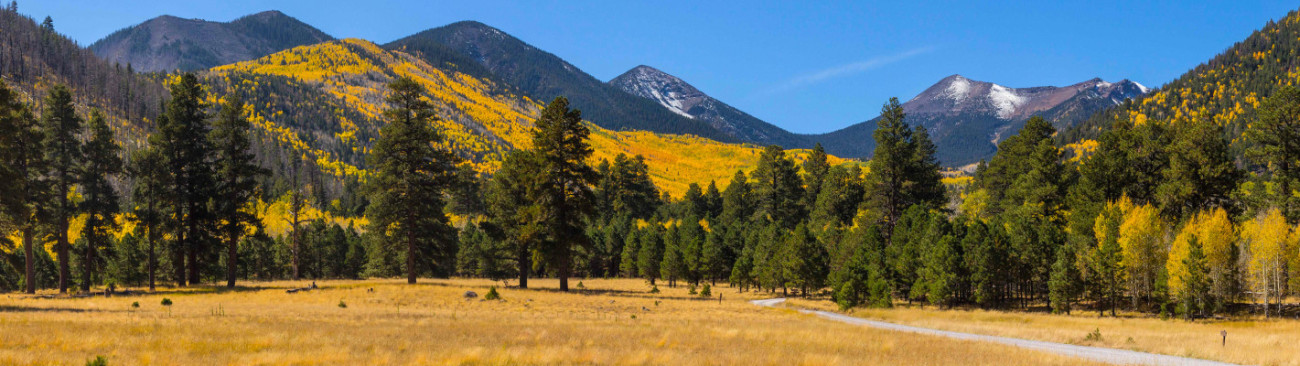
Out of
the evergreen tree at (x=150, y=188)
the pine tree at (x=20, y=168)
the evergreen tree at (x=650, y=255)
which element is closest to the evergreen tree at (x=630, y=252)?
the evergreen tree at (x=650, y=255)

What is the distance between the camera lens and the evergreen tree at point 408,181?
38594 millimetres

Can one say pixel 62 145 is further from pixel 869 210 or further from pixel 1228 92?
pixel 1228 92

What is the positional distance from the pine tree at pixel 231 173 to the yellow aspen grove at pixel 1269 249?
6257 centimetres

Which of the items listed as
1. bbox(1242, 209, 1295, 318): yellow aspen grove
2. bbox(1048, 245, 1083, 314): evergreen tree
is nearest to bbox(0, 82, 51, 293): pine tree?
bbox(1048, 245, 1083, 314): evergreen tree

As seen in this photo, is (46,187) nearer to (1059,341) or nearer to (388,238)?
(388,238)

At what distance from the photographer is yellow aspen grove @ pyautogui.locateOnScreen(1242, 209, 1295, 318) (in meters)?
40.3

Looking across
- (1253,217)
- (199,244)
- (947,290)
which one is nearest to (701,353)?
(947,290)

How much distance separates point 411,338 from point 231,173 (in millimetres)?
→ 29475

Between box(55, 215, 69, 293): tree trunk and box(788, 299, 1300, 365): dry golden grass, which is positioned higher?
box(55, 215, 69, 293): tree trunk

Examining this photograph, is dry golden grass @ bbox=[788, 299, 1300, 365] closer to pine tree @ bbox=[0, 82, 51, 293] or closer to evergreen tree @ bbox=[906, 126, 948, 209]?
evergreen tree @ bbox=[906, 126, 948, 209]

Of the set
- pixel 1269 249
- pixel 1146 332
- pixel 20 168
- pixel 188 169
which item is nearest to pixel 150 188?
pixel 188 169

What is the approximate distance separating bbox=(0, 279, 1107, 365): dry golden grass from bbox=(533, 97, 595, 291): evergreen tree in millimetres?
9904

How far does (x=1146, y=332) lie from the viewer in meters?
29.2

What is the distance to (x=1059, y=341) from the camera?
2598cm
